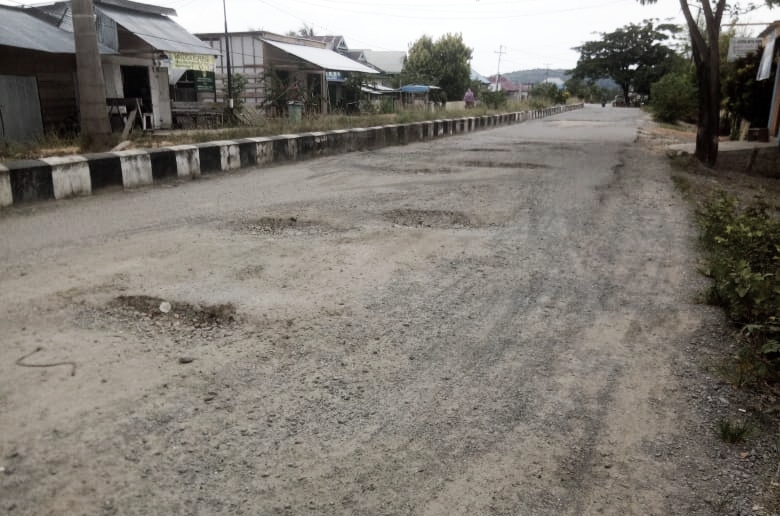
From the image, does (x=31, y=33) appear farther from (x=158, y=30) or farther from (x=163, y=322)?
(x=163, y=322)

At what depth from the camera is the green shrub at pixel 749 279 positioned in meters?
2.85

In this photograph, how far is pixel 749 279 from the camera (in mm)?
3244

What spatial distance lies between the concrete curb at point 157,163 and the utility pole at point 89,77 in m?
1.15

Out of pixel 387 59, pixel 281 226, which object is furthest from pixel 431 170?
pixel 387 59

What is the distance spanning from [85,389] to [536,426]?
1827 mm

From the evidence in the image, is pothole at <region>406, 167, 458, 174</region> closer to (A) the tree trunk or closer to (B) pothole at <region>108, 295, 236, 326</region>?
(A) the tree trunk

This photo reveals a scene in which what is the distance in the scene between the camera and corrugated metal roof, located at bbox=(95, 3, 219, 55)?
16922mm

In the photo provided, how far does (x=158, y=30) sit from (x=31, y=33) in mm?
5027

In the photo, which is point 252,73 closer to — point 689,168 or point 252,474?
point 689,168

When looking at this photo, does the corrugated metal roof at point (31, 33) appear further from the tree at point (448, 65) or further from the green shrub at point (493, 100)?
the tree at point (448, 65)

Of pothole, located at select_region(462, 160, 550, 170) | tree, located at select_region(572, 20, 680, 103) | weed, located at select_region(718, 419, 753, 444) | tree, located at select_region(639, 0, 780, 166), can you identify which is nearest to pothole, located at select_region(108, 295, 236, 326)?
weed, located at select_region(718, 419, 753, 444)

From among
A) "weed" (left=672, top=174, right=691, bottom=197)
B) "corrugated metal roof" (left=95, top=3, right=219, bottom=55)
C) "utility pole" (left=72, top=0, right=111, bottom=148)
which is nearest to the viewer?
"weed" (left=672, top=174, right=691, bottom=197)

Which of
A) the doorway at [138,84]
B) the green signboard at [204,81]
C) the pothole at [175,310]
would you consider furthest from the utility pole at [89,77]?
the green signboard at [204,81]

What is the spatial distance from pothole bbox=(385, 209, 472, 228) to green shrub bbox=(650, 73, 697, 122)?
2494 centimetres
